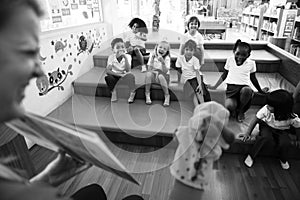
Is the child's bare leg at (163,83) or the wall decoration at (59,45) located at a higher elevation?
the wall decoration at (59,45)

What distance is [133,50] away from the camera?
8.69ft

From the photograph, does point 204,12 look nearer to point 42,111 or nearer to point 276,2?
point 276,2

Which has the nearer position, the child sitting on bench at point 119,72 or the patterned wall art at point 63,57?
the patterned wall art at point 63,57

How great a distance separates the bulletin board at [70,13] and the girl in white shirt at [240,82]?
5.52ft

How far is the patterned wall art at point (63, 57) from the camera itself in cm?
192

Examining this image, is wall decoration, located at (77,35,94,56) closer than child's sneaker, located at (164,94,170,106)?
No

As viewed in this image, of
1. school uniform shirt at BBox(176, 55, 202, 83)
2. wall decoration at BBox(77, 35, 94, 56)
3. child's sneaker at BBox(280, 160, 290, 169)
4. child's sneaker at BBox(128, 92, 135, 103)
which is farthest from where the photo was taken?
wall decoration at BBox(77, 35, 94, 56)

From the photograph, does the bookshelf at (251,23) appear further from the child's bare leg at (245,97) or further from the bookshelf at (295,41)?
the child's bare leg at (245,97)

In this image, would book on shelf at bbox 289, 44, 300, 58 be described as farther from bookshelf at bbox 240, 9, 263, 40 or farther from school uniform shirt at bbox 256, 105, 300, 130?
bookshelf at bbox 240, 9, 263, 40

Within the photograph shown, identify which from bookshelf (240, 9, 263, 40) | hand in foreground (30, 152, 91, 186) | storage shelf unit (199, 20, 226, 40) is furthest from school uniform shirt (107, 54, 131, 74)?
bookshelf (240, 9, 263, 40)

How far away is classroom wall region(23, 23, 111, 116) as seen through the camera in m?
1.86

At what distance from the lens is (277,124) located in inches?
62.4

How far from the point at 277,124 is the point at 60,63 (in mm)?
1992

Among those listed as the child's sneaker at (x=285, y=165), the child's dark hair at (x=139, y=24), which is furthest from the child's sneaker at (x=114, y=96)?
the child's sneaker at (x=285, y=165)
